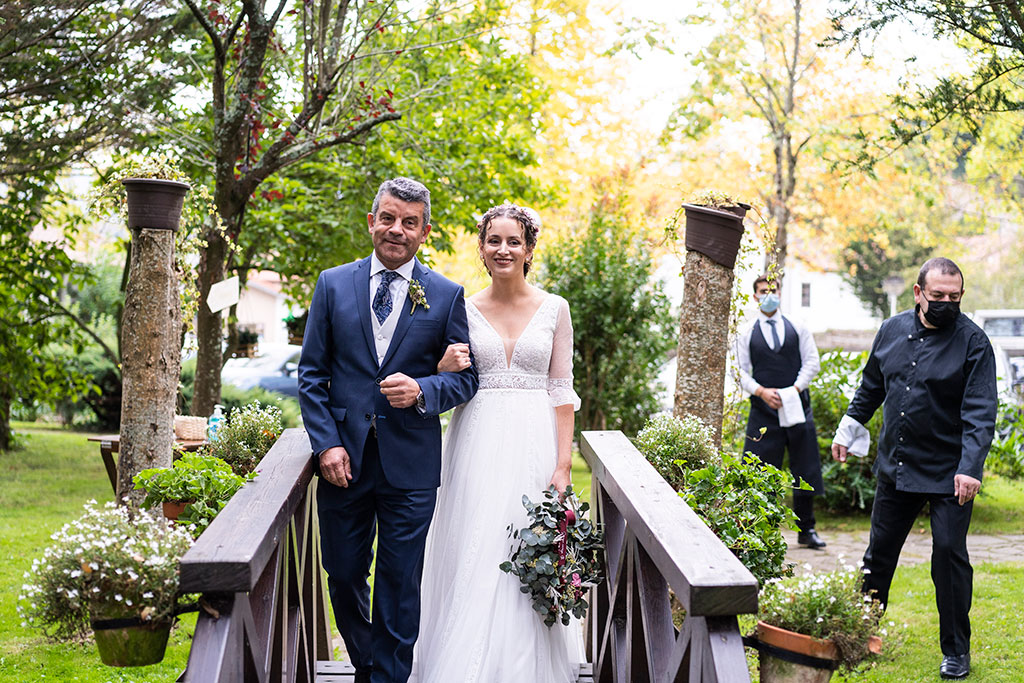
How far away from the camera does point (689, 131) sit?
17.1m

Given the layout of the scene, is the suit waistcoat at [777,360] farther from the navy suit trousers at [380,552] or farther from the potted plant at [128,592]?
the potted plant at [128,592]

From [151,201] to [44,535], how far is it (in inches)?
164

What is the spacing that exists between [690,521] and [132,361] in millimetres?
3696

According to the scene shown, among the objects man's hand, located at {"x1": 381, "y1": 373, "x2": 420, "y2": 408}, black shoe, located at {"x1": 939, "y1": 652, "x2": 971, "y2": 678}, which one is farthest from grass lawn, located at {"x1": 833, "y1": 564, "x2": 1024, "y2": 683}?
man's hand, located at {"x1": 381, "y1": 373, "x2": 420, "y2": 408}

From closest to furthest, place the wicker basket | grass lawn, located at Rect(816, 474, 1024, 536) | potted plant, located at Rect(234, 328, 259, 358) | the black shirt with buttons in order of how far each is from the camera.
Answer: the black shirt with buttons < the wicker basket < grass lawn, located at Rect(816, 474, 1024, 536) < potted plant, located at Rect(234, 328, 259, 358)

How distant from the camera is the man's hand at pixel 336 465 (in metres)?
3.60

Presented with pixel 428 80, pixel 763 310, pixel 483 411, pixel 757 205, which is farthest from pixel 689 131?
pixel 483 411

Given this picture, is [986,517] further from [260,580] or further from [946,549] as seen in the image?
[260,580]

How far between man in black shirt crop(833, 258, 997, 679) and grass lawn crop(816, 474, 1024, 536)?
397 centimetres

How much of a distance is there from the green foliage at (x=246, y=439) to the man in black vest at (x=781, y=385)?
13.9 ft

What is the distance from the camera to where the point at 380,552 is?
12.3 feet

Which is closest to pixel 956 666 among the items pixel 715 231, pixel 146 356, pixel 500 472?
pixel 715 231

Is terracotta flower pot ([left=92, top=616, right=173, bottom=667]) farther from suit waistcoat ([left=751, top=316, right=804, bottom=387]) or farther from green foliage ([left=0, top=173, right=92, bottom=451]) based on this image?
green foliage ([left=0, top=173, right=92, bottom=451])

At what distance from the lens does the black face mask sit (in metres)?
5.02
